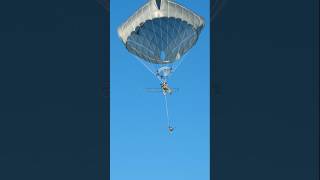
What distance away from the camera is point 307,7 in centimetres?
2489

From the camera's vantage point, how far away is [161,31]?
74.6 feet

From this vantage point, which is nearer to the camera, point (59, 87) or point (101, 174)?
point (101, 174)

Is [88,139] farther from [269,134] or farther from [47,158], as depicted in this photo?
[269,134]

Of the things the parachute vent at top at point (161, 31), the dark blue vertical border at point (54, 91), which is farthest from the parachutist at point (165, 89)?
the dark blue vertical border at point (54, 91)

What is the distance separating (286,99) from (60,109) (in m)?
8.65

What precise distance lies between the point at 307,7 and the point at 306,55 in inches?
73.2

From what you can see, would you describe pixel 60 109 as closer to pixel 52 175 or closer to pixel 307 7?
pixel 52 175

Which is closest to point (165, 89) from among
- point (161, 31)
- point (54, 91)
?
point (161, 31)

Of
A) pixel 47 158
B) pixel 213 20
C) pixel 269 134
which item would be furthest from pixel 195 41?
pixel 47 158

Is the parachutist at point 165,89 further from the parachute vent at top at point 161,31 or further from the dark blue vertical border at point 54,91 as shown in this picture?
the dark blue vertical border at point 54,91

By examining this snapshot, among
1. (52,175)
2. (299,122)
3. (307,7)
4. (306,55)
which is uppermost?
(307,7)

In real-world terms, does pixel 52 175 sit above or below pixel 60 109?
below

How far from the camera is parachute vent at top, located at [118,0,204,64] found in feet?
72.6

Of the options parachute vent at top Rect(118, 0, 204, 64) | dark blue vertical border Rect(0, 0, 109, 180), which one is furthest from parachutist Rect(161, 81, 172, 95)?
dark blue vertical border Rect(0, 0, 109, 180)
